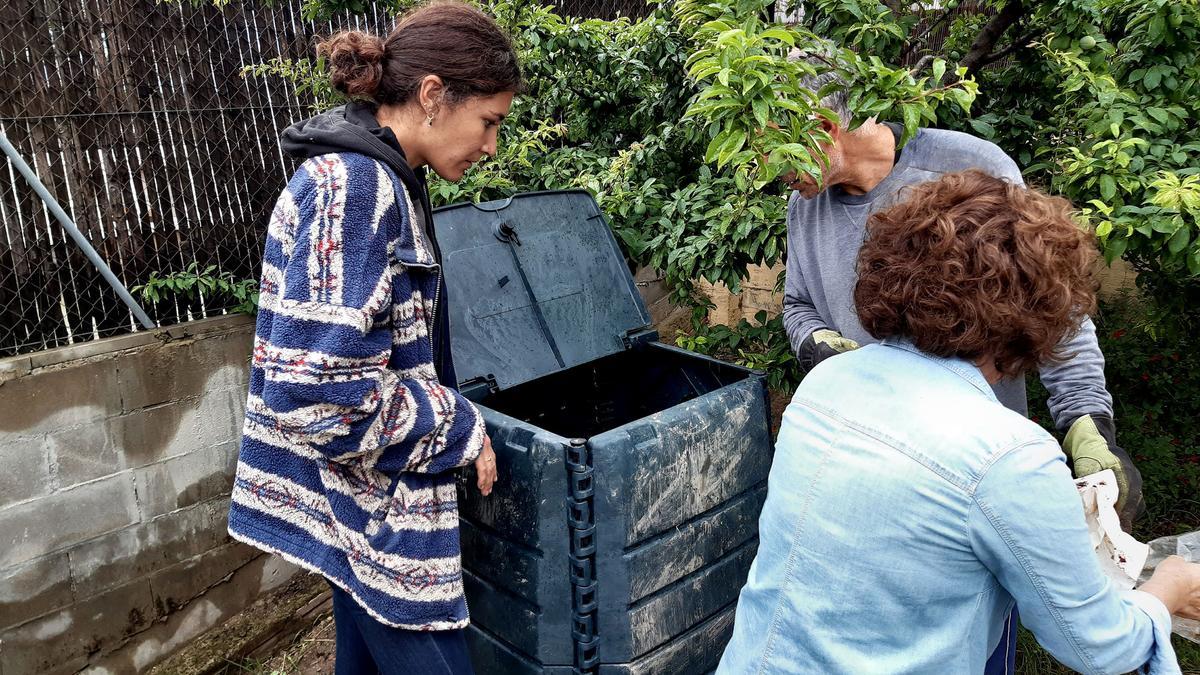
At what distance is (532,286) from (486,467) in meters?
0.91

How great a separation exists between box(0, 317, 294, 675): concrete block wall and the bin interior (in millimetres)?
1560

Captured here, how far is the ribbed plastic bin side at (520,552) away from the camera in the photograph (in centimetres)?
178

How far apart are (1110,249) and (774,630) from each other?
4.34 ft

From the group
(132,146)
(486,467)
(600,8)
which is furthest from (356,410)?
(600,8)

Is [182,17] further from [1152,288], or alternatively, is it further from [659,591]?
[1152,288]

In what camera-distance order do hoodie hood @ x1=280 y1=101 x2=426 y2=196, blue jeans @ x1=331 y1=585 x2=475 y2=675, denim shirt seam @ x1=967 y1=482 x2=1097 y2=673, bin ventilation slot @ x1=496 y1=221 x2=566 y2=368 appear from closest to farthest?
denim shirt seam @ x1=967 y1=482 x2=1097 y2=673
hoodie hood @ x1=280 y1=101 x2=426 y2=196
blue jeans @ x1=331 y1=585 x2=475 y2=675
bin ventilation slot @ x1=496 y1=221 x2=566 y2=368

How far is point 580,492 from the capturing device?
1.76 m

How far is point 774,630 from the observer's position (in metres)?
1.30

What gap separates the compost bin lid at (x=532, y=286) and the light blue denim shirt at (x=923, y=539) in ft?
3.95

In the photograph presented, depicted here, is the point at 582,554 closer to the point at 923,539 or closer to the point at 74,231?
the point at 923,539

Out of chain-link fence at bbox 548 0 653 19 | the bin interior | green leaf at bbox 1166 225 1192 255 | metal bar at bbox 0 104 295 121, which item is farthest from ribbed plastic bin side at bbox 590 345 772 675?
chain-link fence at bbox 548 0 653 19

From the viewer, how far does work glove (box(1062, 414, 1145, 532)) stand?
5.45ft

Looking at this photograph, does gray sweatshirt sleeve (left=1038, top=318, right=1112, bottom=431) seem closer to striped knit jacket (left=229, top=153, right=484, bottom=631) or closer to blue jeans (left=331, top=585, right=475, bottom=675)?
striped knit jacket (left=229, top=153, right=484, bottom=631)

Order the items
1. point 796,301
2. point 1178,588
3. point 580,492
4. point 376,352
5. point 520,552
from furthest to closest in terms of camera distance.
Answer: point 796,301 < point 520,552 < point 580,492 < point 376,352 < point 1178,588
